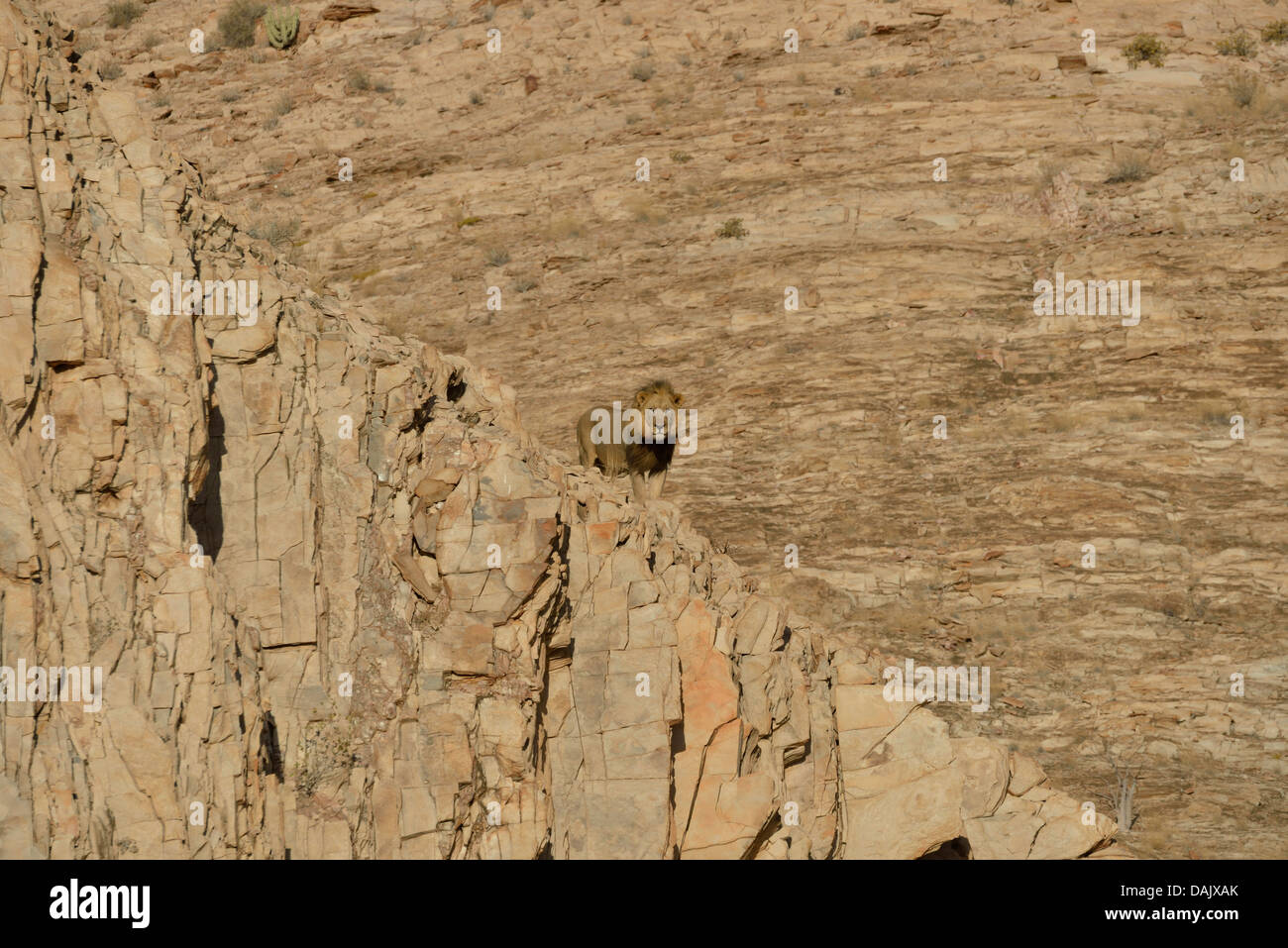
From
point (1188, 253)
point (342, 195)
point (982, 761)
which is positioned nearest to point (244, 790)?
point (982, 761)

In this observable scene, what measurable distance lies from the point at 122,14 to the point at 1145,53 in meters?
23.6

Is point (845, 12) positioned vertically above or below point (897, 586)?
above

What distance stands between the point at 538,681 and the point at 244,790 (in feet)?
8.65

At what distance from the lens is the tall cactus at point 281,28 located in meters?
34.2

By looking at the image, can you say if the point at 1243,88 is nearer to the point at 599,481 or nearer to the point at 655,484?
the point at 655,484

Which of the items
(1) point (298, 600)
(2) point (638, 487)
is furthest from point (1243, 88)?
(1) point (298, 600)

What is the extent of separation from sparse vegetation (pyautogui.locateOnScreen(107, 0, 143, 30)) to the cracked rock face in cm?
2621

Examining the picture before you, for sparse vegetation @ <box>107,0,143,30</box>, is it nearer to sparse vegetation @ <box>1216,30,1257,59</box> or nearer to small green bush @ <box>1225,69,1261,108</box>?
sparse vegetation @ <box>1216,30,1257,59</box>

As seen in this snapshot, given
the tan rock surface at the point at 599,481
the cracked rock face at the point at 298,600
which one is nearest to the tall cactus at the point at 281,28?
the tan rock surface at the point at 599,481

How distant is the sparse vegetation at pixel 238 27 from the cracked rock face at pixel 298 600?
77.7 feet

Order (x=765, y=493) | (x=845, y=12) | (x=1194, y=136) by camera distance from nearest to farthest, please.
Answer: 1. (x=765, y=493)
2. (x=1194, y=136)
3. (x=845, y=12)

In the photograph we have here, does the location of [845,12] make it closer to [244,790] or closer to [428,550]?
[428,550]

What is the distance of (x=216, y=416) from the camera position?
35.2 ft

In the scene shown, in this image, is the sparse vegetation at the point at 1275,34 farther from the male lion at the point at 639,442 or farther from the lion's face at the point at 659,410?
the male lion at the point at 639,442
